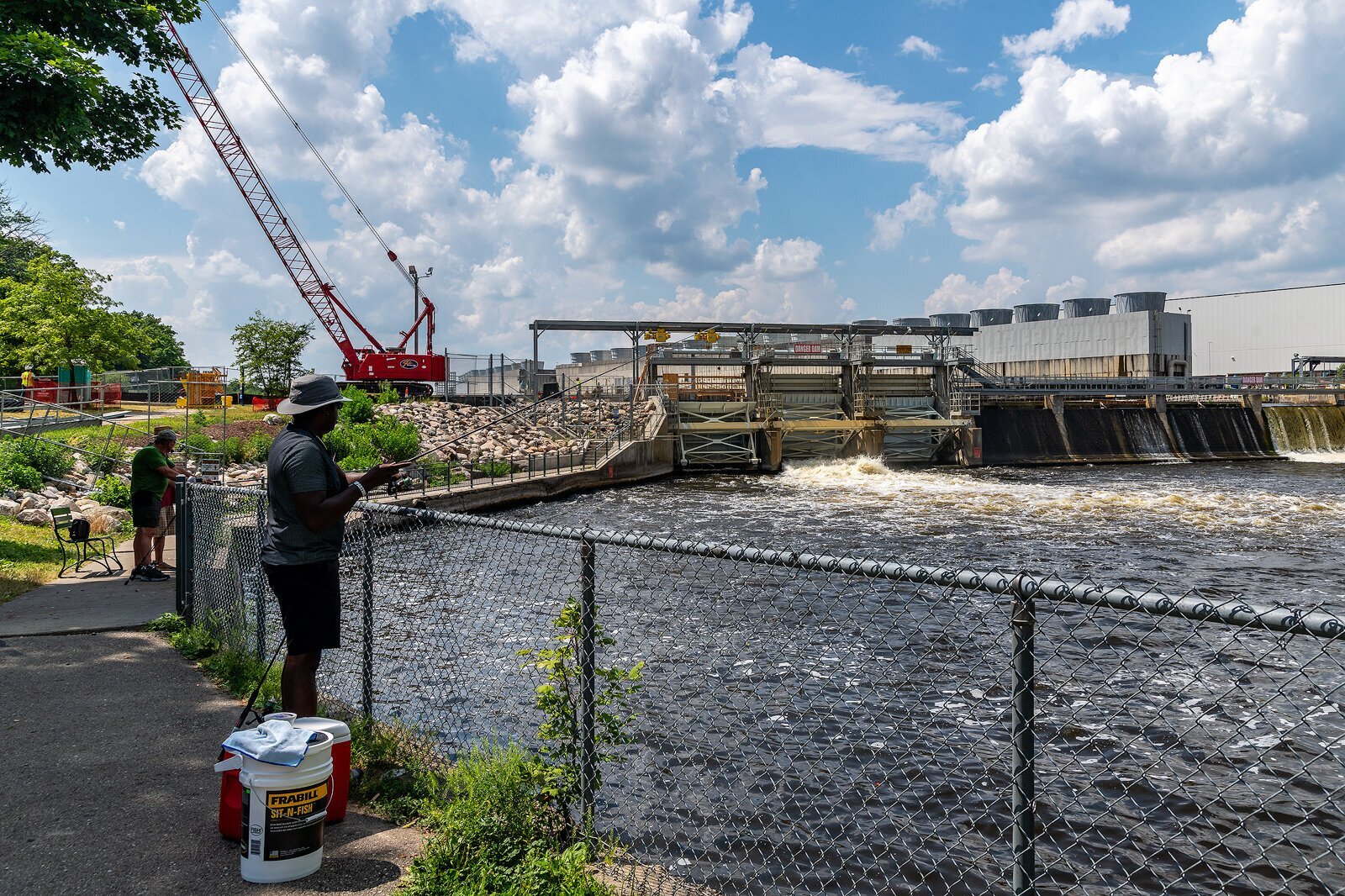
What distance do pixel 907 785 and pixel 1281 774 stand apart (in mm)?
3266

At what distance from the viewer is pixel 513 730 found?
7859mm

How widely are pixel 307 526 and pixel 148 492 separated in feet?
26.7

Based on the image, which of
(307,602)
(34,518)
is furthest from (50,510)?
(307,602)

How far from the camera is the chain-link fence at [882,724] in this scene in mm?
4328

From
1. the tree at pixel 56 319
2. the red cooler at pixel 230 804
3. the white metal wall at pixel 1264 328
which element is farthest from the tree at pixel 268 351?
the white metal wall at pixel 1264 328

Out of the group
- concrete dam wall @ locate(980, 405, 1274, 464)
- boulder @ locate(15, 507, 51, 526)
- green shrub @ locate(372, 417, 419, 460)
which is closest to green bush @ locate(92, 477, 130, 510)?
boulder @ locate(15, 507, 51, 526)

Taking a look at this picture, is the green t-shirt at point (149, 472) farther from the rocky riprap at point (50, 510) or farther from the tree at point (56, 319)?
the tree at point (56, 319)

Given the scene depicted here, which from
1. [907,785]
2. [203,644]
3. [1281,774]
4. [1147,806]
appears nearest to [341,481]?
[203,644]

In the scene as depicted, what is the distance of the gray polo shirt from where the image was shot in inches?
186

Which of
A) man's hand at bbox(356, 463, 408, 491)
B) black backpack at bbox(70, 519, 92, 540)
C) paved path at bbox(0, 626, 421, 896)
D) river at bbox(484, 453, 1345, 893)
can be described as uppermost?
man's hand at bbox(356, 463, 408, 491)

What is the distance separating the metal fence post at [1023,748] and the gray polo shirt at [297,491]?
3.40 metres

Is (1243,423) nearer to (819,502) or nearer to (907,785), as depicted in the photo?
(819,502)

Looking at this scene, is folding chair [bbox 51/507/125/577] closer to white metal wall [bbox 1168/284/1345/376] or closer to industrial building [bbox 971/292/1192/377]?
industrial building [bbox 971/292/1192/377]

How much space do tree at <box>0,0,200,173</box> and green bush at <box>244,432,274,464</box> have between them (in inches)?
500
